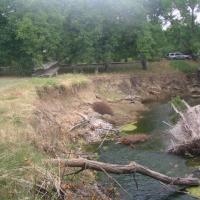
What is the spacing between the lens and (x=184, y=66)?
6956cm

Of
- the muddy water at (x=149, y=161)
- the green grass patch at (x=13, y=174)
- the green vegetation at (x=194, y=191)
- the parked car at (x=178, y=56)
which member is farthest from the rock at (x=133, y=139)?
the parked car at (x=178, y=56)

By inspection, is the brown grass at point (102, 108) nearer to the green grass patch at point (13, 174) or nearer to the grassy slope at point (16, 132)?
the grassy slope at point (16, 132)

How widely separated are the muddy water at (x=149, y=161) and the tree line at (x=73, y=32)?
61.1ft

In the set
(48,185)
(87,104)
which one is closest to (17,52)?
(87,104)

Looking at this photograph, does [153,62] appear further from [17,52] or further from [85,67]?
[17,52]

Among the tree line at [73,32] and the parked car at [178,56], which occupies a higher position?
the tree line at [73,32]

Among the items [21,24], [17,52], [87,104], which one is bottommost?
[87,104]

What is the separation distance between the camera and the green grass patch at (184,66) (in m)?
68.9

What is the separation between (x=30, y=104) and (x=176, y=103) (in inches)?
547

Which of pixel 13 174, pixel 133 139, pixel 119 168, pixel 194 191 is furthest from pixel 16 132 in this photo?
pixel 133 139

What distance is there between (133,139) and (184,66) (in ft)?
129

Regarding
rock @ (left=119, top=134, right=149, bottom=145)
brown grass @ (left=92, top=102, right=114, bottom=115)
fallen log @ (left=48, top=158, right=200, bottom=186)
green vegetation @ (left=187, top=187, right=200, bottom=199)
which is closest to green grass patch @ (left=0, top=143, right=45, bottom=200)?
fallen log @ (left=48, top=158, right=200, bottom=186)

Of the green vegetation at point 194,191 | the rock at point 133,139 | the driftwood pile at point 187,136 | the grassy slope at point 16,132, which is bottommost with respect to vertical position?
the rock at point 133,139

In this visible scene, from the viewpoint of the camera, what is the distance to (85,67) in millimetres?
62469
